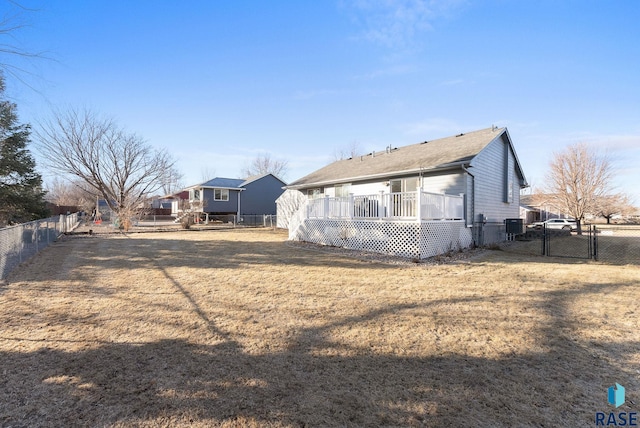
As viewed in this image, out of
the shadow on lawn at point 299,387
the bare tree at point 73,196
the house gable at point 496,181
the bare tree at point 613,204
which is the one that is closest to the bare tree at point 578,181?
the bare tree at point 613,204

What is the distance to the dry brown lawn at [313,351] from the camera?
7.23ft

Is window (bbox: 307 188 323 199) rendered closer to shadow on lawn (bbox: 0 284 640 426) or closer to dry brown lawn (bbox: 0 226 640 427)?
dry brown lawn (bbox: 0 226 640 427)

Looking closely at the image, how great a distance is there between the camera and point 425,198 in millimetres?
9539

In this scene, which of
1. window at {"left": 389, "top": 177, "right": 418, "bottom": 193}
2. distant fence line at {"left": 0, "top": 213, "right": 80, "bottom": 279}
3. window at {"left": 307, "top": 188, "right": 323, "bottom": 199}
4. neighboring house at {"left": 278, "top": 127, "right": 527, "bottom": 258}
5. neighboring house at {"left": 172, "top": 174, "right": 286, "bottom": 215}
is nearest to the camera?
distant fence line at {"left": 0, "top": 213, "right": 80, "bottom": 279}

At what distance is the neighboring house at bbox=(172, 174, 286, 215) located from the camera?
31.0 meters

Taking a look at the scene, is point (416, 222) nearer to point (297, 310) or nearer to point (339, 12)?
point (297, 310)

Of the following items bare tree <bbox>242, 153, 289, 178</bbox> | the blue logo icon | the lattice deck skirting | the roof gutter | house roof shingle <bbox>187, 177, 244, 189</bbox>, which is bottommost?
the blue logo icon

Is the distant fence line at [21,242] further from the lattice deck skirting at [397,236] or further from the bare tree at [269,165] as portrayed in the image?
the bare tree at [269,165]

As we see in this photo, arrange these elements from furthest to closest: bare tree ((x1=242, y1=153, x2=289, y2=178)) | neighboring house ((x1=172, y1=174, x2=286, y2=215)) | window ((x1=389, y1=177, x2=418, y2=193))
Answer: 1. bare tree ((x1=242, y1=153, x2=289, y2=178))
2. neighboring house ((x1=172, y1=174, x2=286, y2=215))
3. window ((x1=389, y1=177, x2=418, y2=193))

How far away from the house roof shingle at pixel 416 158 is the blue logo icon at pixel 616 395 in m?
9.97

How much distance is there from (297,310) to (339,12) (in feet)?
36.3

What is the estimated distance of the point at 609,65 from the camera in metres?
11.5

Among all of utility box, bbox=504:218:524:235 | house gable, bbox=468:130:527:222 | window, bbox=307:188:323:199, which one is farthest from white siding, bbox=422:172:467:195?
window, bbox=307:188:323:199

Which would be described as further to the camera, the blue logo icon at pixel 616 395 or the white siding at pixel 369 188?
the white siding at pixel 369 188
